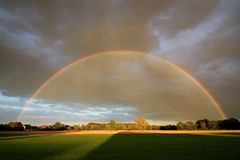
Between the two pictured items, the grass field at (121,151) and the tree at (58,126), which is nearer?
the grass field at (121,151)

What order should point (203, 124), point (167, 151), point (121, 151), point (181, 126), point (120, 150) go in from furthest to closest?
point (203, 124) → point (181, 126) → point (120, 150) → point (121, 151) → point (167, 151)

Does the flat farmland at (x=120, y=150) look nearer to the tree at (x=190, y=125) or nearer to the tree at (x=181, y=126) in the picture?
the tree at (x=181, y=126)

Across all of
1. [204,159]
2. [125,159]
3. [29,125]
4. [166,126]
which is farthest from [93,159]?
[29,125]

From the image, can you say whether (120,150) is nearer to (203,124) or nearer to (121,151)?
(121,151)

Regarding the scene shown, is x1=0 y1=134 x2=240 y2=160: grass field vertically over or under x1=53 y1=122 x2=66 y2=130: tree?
under

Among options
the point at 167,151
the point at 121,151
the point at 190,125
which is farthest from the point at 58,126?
the point at 167,151

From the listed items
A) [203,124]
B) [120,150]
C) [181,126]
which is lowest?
[120,150]

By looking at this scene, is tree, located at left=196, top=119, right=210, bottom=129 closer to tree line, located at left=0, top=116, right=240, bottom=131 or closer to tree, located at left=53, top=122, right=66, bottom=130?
tree line, located at left=0, top=116, right=240, bottom=131

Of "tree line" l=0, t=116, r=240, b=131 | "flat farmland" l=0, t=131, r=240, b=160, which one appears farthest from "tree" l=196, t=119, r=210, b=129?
"flat farmland" l=0, t=131, r=240, b=160

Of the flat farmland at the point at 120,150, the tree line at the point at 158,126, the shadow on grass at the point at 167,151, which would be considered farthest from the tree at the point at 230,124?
the shadow on grass at the point at 167,151

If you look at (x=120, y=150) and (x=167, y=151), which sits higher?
(x=120, y=150)

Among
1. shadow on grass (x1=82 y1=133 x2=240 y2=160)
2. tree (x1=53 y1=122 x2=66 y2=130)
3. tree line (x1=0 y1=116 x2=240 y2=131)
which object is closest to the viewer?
shadow on grass (x1=82 y1=133 x2=240 y2=160)

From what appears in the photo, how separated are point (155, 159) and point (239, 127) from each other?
478 ft

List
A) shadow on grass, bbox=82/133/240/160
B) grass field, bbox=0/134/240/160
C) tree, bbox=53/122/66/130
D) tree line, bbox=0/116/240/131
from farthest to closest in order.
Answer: tree, bbox=53/122/66/130, tree line, bbox=0/116/240/131, grass field, bbox=0/134/240/160, shadow on grass, bbox=82/133/240/160
